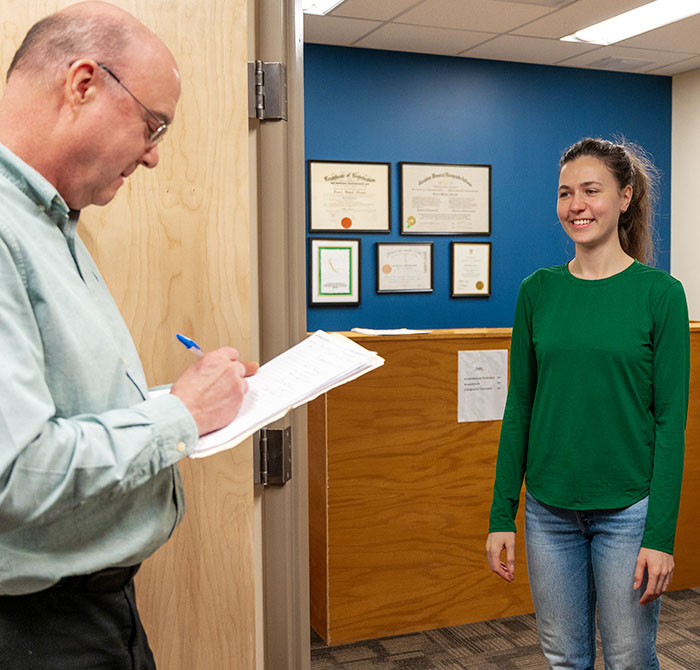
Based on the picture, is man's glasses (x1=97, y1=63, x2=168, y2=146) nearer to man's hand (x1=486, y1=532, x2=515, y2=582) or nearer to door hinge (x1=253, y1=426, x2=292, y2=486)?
door hinge (x1=253, y1=426, x2=292, y2=486)

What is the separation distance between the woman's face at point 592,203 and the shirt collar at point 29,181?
1.16 m

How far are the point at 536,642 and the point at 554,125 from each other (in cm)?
332

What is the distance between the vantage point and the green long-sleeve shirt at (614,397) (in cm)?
157

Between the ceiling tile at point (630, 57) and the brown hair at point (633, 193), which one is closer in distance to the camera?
the brown hair at point (633, 193)

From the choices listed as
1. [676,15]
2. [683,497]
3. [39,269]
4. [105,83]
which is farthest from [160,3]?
[676,15]

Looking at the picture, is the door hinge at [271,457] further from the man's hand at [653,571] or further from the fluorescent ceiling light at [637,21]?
the fluorescent ceiling light at [637,21]

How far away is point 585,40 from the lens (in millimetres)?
4492

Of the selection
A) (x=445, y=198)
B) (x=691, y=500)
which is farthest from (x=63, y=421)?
(x=445, y=198)

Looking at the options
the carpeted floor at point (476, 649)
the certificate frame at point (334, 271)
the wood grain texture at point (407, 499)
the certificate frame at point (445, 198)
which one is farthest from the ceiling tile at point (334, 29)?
the carpeted floor at point (476, 649)

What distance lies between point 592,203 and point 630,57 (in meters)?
3.63

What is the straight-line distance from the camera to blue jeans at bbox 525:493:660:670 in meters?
1.55

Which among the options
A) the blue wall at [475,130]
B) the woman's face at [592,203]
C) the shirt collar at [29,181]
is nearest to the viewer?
the shirt collar at [29,181]

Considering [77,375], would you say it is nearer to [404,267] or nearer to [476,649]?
[476,649]

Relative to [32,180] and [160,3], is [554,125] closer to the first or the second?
[160,3]
